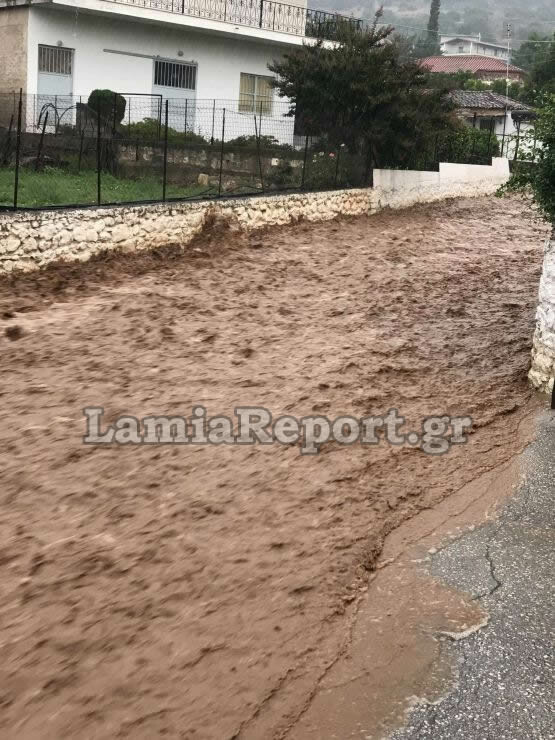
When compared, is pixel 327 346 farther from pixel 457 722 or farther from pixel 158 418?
pixel 457 722

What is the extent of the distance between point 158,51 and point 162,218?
42.8 ft

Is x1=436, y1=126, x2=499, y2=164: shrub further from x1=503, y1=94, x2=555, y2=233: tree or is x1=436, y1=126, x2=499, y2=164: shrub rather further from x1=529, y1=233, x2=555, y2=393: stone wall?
x1=529, y1=233, x2=555, y2=393: stone wall

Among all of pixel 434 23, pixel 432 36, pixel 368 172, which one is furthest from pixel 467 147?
pixel 432 36

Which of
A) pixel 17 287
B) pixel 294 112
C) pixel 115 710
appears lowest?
pixel 115 710

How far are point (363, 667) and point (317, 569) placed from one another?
1.02 meters

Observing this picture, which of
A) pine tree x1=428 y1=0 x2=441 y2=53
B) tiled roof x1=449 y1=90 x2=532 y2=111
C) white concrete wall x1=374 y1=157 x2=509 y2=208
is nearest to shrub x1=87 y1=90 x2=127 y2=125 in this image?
white concrete wall x1=374 y1=157 x2=509 y2=208

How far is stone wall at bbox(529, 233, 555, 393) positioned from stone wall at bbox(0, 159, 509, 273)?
6651 mm

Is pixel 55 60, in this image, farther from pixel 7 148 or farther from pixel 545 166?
pixel 545 166

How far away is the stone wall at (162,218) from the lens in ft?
39.4

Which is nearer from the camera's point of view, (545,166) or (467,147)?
(545,166)

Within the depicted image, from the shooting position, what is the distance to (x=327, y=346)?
10719 millimetres

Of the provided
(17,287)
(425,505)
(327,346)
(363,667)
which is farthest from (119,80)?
(363,667)

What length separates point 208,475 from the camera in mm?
7035

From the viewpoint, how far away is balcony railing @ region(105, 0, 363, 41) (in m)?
25.3
